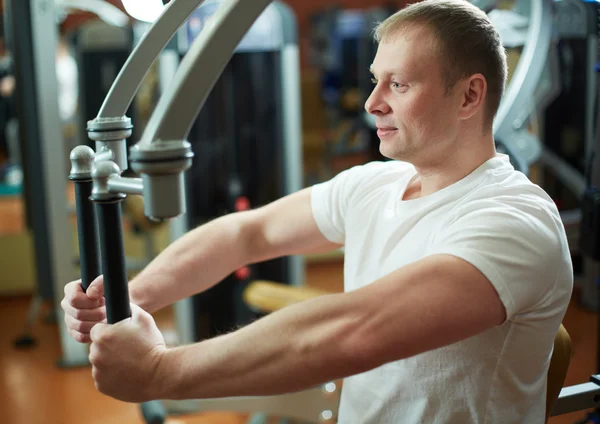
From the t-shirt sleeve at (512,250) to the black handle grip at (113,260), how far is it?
0.44 metres

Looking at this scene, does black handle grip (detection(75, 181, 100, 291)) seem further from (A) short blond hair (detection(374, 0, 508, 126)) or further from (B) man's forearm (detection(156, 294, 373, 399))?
(A) short blond hair (detection(374, 0, 508, 126))

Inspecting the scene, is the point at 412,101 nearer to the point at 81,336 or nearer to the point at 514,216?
the point at 514,216

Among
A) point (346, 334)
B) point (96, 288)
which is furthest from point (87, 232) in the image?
point (346, 334)

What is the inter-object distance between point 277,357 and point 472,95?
0.52 metres

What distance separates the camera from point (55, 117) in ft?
12.4

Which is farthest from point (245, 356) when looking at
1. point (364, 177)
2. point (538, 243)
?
point (364, 177)

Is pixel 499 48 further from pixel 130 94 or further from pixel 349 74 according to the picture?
pixel 349 74

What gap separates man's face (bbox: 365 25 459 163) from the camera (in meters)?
1.10

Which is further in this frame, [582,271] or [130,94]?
[582,271]

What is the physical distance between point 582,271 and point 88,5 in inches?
135

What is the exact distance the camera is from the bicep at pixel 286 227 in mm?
1431

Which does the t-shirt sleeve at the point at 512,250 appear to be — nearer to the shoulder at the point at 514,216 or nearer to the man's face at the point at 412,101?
the shoulder at the point at 514,216

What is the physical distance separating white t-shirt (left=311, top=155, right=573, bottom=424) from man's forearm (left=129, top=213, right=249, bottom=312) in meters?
0.24

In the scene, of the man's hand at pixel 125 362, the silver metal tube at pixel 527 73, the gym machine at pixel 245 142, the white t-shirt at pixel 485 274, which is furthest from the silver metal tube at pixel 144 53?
the gym machine at pixel 245 142
